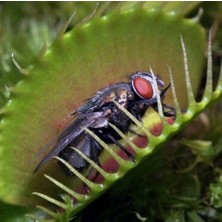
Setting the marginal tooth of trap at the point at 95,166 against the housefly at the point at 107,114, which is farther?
the housefly at the point at 107,114

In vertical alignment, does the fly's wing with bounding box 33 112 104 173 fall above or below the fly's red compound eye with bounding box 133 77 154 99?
above

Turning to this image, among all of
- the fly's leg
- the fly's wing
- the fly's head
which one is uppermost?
the fly's wing

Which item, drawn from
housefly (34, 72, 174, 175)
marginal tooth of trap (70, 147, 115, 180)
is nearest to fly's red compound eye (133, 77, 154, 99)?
housefly (34, 72, 174, 175)

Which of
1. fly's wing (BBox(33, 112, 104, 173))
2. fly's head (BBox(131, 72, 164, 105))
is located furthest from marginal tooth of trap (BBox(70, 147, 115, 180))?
fly's head (BBox(131, 72, 164, 105))

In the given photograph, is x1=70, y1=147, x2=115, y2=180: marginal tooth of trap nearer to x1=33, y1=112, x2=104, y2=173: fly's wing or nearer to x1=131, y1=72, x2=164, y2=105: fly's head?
x1=33, y1=112, x2=104, y2=173: fly's wing

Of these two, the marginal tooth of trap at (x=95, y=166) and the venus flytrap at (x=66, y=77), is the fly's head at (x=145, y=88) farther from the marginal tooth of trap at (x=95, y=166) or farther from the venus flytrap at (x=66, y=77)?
the marginal tooth of trap at (x=95, y=166)

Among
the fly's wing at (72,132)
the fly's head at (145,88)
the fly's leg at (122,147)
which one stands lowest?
the fly's leg at (122,147)

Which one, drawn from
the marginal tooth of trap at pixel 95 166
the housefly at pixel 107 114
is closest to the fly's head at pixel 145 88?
the housefly at pixel 107 114

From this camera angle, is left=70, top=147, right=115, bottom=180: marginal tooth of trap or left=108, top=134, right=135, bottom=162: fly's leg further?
left=108, top=134, right=135, bottom=162: fly's leg

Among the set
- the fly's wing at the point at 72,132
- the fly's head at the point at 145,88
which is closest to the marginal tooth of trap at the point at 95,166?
the fly's wing at the point at 72,132

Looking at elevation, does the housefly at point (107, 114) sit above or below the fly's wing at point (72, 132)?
below
